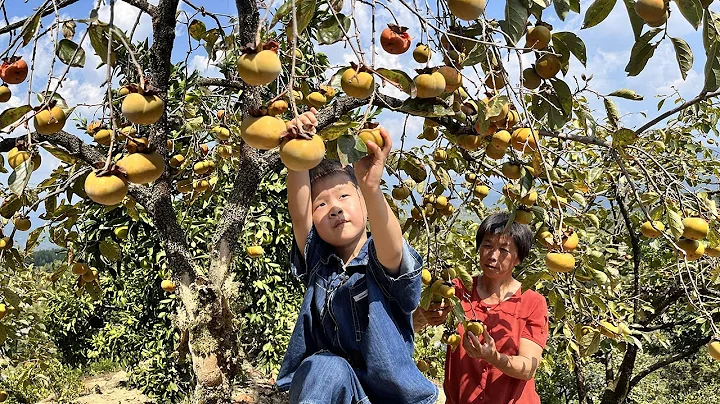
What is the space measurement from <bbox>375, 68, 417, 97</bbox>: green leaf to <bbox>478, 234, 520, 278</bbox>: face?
1.09 metres

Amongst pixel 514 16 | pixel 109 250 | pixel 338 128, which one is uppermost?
pixel 514 16

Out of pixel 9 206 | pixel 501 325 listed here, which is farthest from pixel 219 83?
pixel 501 325

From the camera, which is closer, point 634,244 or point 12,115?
point 12,115

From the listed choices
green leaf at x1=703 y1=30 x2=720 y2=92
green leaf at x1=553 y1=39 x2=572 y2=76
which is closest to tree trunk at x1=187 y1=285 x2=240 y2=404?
green leaf at x1=553 y1=39 x2=572 y2=76

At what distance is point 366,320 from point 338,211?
0.29 m

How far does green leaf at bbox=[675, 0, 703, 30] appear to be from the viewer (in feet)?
2.47

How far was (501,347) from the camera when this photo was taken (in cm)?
201

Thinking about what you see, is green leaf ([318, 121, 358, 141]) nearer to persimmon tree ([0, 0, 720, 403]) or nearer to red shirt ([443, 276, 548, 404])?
persimmon tree ([0, 0, 720, 403])

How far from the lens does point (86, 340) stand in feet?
24.8

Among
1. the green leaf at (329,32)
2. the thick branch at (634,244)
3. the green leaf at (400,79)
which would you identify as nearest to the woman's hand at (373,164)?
the green leaf at (400,79)

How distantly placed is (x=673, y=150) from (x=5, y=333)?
170 inches

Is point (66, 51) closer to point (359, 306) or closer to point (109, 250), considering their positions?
point (359, 306)

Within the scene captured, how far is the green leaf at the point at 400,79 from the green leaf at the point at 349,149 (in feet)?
0.67

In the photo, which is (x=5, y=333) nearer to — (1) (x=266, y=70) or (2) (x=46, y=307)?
(1) (x=266, y=70)
